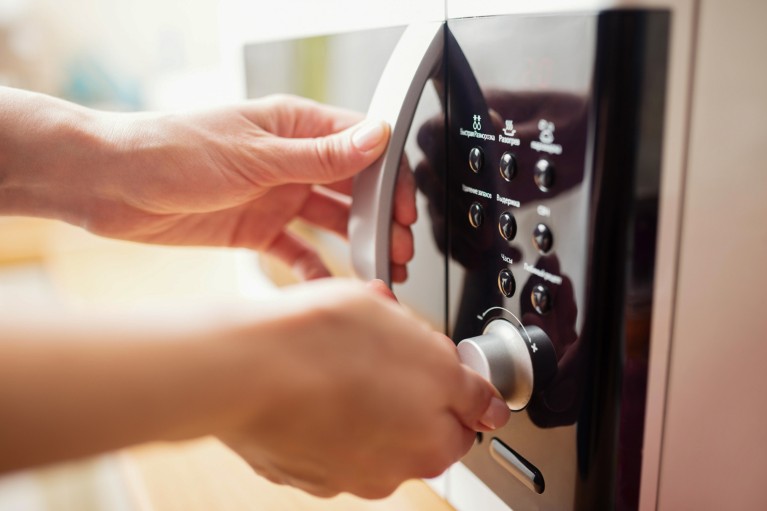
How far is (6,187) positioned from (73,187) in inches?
2.3

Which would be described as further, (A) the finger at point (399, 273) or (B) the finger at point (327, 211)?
(B) the finger at point (327, 211)

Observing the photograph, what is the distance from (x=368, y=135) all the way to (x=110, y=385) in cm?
28

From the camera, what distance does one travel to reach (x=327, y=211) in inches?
26.0

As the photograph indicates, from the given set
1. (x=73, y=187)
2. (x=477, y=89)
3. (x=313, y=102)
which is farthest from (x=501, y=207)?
(x=73, y=187)

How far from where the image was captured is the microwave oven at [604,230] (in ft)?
0.94

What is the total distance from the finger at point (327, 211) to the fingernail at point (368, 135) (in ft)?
0.59

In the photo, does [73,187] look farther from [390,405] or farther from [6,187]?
[390,405]

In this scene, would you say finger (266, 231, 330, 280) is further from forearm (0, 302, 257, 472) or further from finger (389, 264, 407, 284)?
forearm (0, 302, 257, 472)

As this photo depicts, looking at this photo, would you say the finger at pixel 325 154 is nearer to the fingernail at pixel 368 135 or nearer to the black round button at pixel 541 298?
the fingernail at pixel 368 135

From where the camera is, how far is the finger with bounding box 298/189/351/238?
2.14 ft

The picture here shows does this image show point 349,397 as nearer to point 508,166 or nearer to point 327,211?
point 508,166

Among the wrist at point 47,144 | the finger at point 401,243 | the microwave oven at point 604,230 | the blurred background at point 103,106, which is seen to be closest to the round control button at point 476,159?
the microwave oven at point 604,230

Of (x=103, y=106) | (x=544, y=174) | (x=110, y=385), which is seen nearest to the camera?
(x=110, y=385)

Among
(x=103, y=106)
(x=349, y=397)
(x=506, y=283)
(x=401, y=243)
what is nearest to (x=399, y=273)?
(x=401, y=243)
